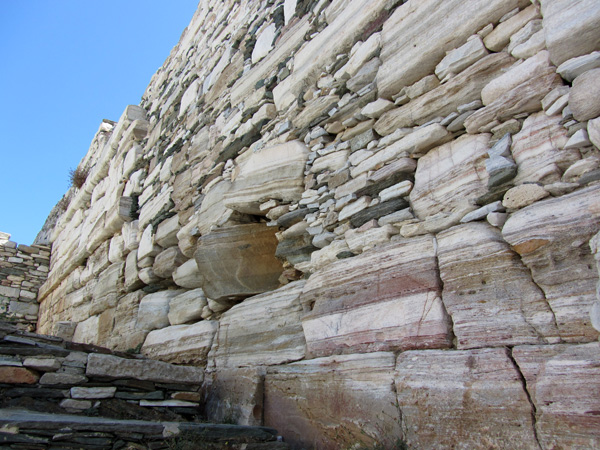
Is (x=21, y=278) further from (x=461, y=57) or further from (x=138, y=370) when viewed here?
(x=461, y=57)

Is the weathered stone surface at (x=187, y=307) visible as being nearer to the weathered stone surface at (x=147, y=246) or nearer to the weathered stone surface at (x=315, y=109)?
the weathered stone surface at (x=147, y=246)

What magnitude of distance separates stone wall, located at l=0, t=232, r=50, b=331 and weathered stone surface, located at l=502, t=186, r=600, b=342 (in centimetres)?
954

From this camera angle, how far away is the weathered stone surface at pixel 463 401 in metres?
1.68

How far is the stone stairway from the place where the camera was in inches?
81.5

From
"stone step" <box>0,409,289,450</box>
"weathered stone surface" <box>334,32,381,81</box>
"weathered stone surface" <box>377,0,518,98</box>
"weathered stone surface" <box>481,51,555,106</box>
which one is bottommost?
"stone step" <box>0,409,289,450</box>

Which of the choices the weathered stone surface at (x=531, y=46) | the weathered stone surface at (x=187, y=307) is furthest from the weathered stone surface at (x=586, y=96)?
the weathered stone surface at (x=187, y=307)

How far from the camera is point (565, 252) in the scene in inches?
68.5

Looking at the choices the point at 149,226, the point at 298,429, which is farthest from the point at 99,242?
the point at 298,429

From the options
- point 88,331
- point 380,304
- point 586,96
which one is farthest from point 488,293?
point 88,331

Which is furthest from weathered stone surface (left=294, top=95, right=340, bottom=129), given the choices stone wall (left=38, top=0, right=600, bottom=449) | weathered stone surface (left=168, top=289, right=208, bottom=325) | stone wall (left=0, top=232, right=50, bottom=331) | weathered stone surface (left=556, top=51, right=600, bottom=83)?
stone wall (left=0, top=232, right=50, bottom=331)

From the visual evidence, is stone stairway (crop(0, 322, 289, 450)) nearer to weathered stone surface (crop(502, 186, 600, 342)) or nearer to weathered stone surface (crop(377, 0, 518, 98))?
weathered stone surface (crop(502, 186, 600, 342))

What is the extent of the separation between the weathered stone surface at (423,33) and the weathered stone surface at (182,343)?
7.51 ft

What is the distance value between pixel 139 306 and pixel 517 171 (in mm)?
4061

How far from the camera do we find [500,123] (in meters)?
2.17
